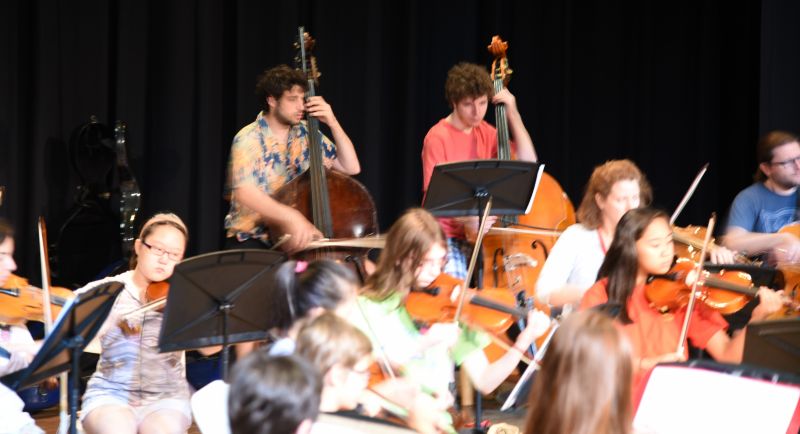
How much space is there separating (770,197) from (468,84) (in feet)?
4.52

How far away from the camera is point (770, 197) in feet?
14.0

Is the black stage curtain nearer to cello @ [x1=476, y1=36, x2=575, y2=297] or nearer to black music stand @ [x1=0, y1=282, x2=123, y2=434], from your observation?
cello @ [x1=476, y1=36, x2=575, y2=297]

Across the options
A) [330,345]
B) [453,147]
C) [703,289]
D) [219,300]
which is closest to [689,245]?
[703,289]

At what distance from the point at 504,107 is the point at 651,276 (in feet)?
5.42

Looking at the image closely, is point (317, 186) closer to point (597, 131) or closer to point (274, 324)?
point (274, 324)

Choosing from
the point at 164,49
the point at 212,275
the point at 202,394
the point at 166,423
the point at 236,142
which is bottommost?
the point at 166,423

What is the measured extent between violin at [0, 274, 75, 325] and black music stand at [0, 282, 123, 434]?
1.01 feet

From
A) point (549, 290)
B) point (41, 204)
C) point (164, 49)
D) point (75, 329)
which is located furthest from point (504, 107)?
point (75, 329)

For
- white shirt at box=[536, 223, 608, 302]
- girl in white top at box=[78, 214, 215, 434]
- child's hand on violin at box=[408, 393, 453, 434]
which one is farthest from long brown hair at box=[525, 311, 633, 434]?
white shirt at box=[536, 223, 608, 302]

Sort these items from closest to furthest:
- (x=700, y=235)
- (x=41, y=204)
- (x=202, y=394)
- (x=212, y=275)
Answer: (x=202, y=394)
(x=212, y=275)
(x=700, y=235)
(x=41, y=204)

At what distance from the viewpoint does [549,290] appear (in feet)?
11.9

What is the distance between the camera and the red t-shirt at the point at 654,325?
3047 millimetres

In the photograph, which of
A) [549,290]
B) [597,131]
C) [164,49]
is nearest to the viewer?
[549,290]

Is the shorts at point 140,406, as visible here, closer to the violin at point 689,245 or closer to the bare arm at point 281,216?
the bare arm at point 281,216
